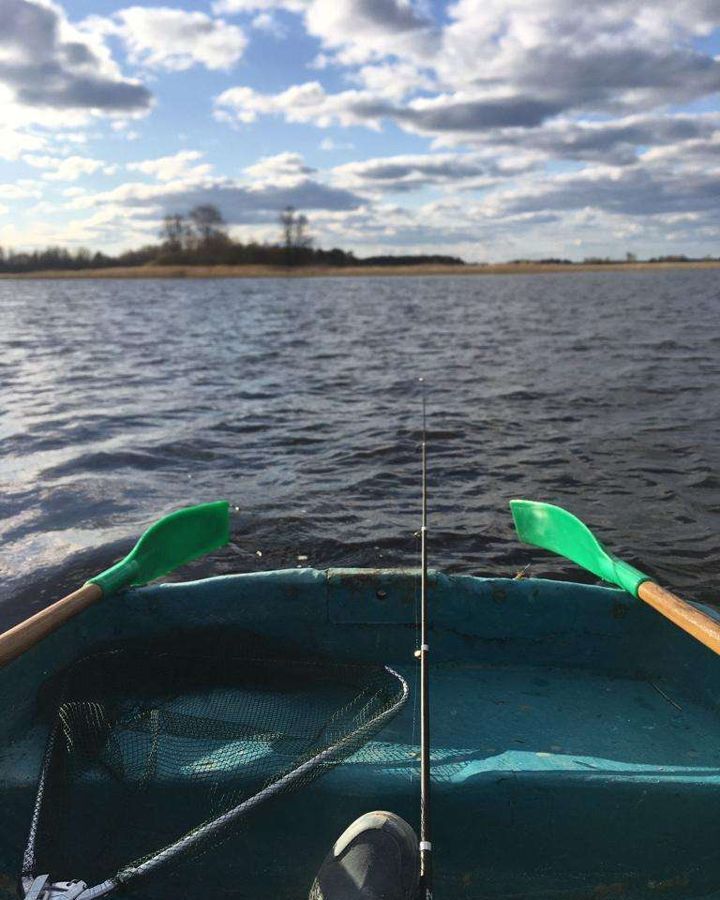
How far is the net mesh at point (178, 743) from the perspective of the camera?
9.04ft

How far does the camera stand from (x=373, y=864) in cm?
215

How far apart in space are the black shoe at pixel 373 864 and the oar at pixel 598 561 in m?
1.54

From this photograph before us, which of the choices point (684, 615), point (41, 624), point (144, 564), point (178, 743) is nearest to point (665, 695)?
point (684, 615)

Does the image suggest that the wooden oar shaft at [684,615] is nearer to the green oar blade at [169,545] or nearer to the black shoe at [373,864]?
the black shoe at [373,864]

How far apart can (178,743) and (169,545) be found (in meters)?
1.53

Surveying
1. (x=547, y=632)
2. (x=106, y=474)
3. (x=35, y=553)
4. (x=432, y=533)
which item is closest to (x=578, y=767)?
(x=547, y=632)

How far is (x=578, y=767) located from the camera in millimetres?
2914

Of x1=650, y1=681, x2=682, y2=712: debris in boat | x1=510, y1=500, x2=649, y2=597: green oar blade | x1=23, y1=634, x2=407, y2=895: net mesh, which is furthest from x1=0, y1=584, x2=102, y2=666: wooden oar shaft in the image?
x1=650, y1=681, x2=682, y2=712: debris in boat

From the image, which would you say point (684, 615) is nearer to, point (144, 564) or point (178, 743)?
point (178, 743)

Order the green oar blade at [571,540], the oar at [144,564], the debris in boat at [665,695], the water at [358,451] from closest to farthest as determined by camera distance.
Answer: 1. the oar at [144,564]
2. the debris in boat at [665,695]
3. the green oar blade at [571,540]
4. the water at [358,451]

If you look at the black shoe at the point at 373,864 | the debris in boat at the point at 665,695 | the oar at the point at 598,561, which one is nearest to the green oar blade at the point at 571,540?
the oar at the point at 598,561

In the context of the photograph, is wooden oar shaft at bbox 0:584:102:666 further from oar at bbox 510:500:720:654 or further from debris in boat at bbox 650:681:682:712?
debris in boat at bbox 650:681:682:712

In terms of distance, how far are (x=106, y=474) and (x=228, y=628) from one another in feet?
18.4

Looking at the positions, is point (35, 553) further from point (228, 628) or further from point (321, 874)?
point (321, 874)
